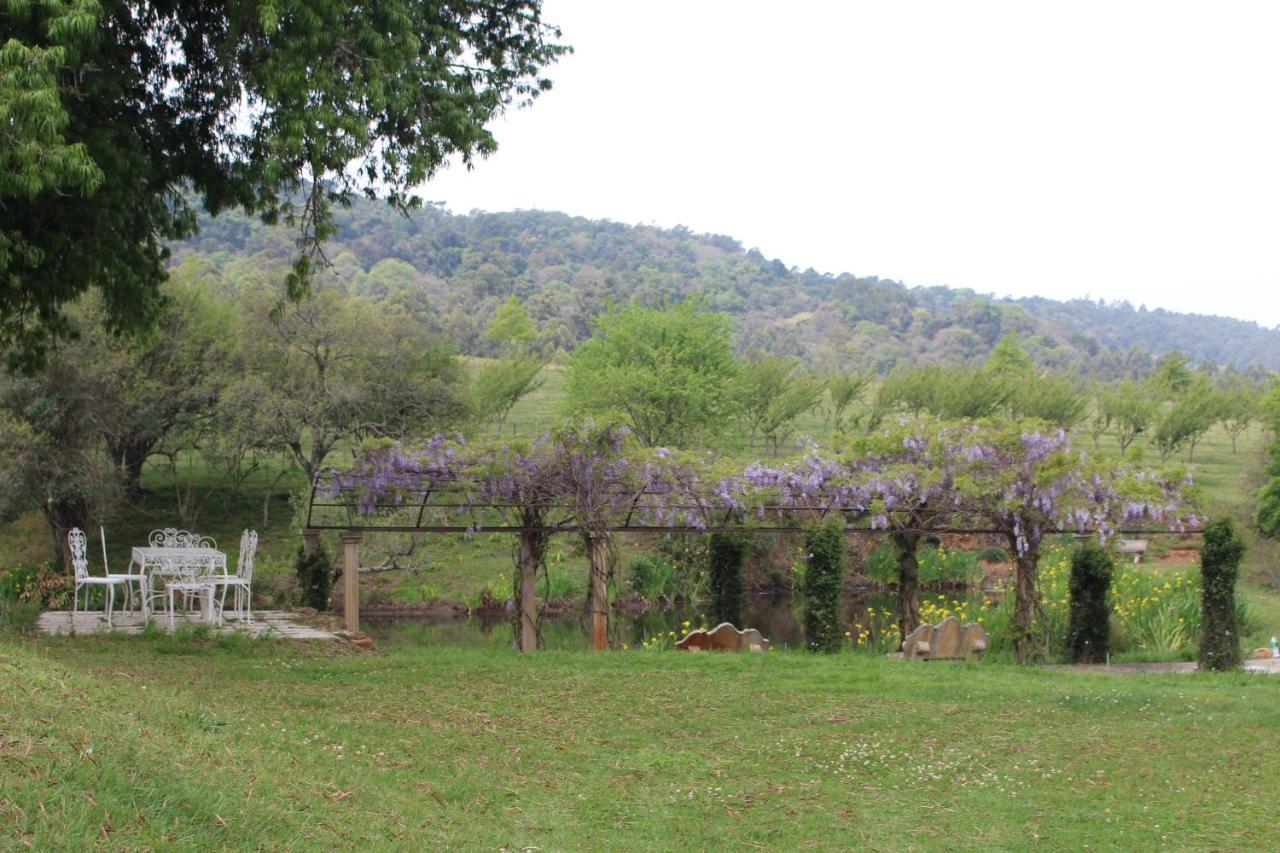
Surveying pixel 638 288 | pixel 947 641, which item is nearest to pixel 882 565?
pixel 947 641

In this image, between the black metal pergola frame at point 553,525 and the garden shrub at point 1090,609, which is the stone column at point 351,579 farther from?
the garden shrub at point 1090,609

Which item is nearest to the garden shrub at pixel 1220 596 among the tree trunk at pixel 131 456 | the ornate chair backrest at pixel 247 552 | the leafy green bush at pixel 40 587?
the ornate chair backrest at pixel 247 552

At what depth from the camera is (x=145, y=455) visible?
81.2 ft

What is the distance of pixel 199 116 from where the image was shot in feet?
34.5

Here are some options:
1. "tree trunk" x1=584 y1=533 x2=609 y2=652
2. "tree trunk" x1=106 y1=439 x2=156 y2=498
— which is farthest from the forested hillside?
"tree trunk" x1=584 y1=533 x2=609 y2=652

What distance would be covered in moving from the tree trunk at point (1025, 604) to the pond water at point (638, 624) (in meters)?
3.71

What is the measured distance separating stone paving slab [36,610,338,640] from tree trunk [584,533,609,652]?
9.76 feet

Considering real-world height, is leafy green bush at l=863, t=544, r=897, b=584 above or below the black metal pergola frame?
below

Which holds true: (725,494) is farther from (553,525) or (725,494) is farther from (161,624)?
(161,624)

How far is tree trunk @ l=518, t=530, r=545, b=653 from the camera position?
13.0 m

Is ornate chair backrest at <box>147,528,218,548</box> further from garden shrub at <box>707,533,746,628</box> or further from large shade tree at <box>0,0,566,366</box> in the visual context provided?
garden shrub at <box>707,533,746,628</box>

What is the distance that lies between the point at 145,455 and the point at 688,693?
19244 millimetres

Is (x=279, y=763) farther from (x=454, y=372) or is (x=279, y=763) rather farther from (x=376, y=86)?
(x=454, y=372)

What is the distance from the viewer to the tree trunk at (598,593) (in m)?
12.9
